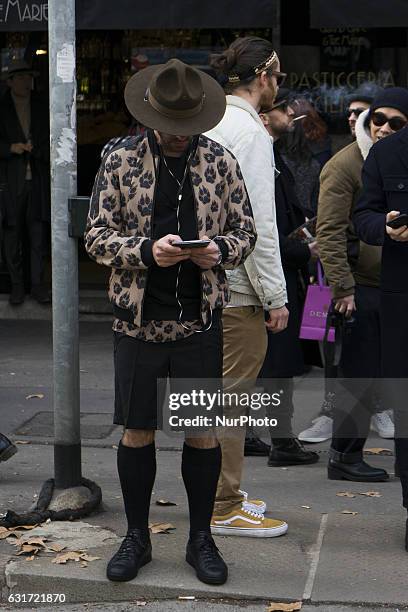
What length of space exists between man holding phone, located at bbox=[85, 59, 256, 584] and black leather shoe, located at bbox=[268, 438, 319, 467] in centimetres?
188

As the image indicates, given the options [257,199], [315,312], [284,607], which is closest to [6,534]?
[284,607]

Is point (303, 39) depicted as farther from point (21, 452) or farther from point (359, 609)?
point (359, 609)

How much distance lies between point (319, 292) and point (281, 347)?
490 mm

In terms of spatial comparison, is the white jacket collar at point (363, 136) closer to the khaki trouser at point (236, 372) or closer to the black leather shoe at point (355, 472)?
the khaki trouser at point (236, 372)

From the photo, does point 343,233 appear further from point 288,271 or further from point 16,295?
point 16,295

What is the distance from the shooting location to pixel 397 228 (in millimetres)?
5027

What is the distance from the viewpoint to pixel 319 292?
23.4 feet

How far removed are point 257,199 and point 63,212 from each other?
0.86 metres

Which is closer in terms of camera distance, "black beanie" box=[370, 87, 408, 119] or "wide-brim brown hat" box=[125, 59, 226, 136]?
"wide-brim brown hat" box=[125, 59, 226, 136]

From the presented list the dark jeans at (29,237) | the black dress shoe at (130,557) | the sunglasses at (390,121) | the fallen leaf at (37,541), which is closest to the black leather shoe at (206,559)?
the black dress shoe at (130,557)

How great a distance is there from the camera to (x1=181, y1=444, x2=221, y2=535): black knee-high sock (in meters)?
4.85

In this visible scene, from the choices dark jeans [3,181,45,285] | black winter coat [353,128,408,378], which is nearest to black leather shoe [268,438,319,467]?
black winter coat [353,128,408,378]

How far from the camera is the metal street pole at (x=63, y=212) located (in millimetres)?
5453

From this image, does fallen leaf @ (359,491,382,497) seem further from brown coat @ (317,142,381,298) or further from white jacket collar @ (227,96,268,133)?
white jacket collar @ (227,96,268,133)
